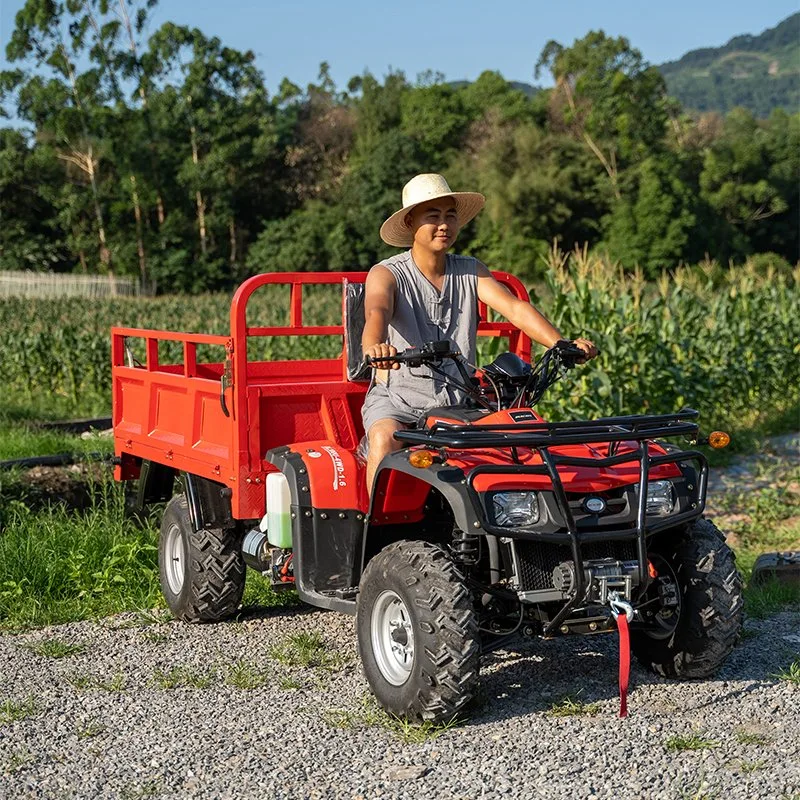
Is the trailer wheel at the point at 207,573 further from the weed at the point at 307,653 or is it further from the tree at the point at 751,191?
the tree at the point at 751,191

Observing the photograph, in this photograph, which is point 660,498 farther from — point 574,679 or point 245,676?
point 245,676

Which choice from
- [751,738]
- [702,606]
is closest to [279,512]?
[702,606]

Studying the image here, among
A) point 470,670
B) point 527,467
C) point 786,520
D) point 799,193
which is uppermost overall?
point 799,193

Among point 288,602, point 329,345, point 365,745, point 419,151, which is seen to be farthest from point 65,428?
point 419,151

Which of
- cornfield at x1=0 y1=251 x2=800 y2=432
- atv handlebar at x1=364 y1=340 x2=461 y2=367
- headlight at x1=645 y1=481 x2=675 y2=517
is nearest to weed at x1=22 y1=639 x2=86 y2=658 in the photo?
atv handlebar at x1=364 y1=340 x2=461 y2=367

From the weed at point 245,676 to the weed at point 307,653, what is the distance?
16 cm

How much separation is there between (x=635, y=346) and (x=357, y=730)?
28.7 ft

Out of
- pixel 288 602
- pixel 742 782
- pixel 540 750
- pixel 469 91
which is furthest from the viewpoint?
pixel 469 91

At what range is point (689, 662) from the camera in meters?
4.99

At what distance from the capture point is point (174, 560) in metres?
6.55

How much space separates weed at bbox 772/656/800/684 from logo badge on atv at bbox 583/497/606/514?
121 centimetres

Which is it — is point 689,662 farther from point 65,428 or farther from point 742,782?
point 65,428

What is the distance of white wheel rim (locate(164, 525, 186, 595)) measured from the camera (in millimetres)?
6480

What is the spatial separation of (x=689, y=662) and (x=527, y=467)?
1.19 metres
